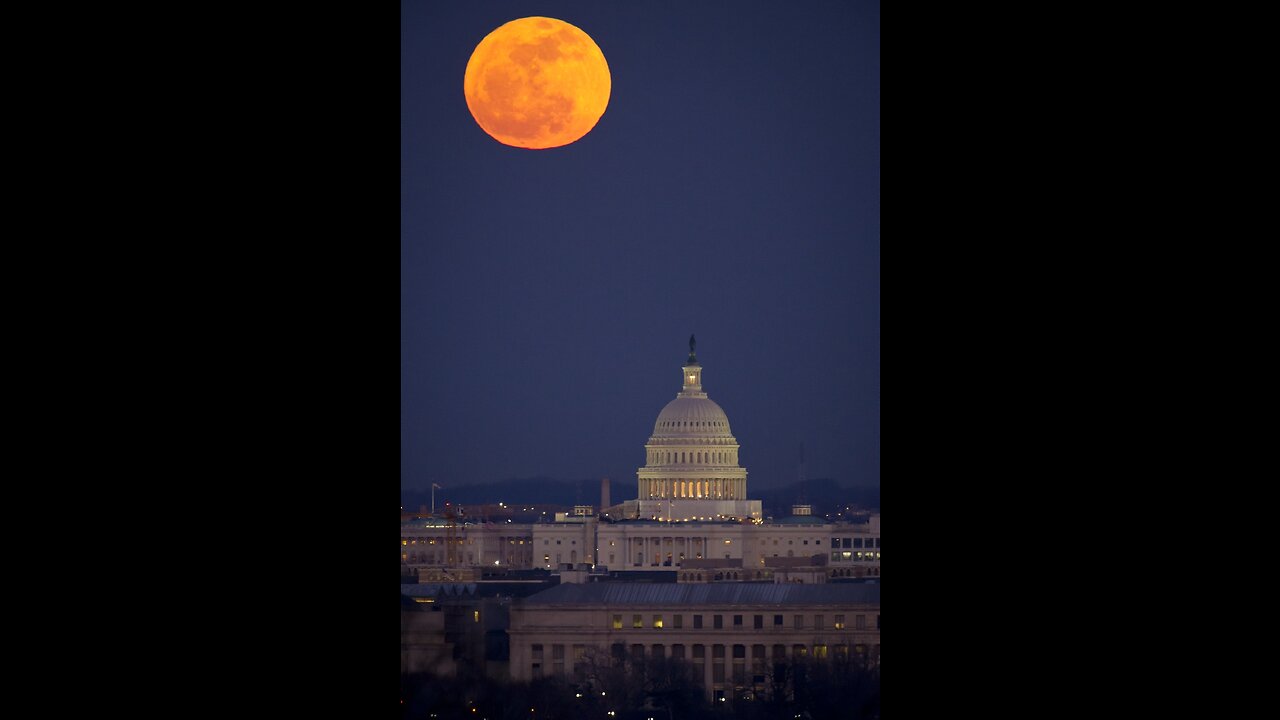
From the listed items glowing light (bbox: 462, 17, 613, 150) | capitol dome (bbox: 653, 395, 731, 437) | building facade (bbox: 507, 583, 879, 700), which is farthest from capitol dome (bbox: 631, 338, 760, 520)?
glowing light (bbox: 462, 17, 613, 150)

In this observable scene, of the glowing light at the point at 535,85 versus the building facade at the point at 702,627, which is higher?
the glowing light at the point at 535,85

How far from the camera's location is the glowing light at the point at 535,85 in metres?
15.2

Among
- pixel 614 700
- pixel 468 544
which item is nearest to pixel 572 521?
pixel 468 544

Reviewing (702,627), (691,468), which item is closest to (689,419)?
(691,468)

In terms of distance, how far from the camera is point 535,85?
15438 millimetres

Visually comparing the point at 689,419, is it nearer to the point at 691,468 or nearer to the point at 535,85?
the point at 691,468

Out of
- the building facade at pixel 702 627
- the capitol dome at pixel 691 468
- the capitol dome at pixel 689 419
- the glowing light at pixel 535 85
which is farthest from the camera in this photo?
the capitol dome at pixel 689 419

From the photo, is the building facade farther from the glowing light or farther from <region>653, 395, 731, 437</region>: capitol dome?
<region>653, 395, 731, 437</region>: capitol dome

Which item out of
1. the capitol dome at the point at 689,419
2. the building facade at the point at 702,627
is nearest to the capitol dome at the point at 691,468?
the capitol dome at the point at 689,419

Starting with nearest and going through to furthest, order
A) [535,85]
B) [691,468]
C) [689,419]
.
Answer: [535,85], [689,419], [691,468]

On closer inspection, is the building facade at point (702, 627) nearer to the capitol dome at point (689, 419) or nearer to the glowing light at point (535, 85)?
the glowing light at point (535, 85)
